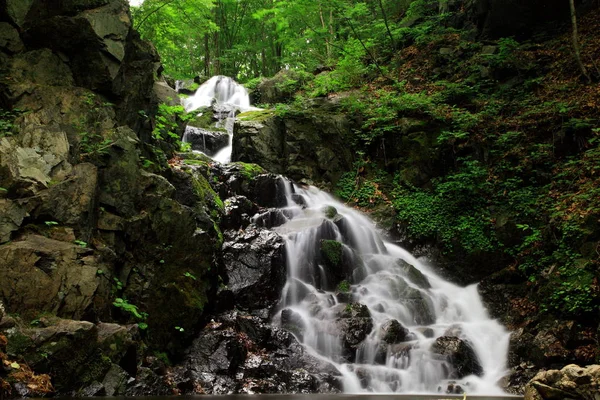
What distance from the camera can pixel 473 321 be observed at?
11.0 meters

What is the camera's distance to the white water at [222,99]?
21.2 metres

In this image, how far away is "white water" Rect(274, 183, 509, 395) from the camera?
27.8ft

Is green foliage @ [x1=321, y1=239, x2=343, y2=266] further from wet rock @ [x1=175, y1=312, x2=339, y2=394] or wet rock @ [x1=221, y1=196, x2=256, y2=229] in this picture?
wet rock @ [x1=175, y1=312, x2=339, y2=394]

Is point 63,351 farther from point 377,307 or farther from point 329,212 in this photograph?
point 329,212

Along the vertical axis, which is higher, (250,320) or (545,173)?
(545,173)

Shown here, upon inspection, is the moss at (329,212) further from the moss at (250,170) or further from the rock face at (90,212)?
the rock face at (90,212)

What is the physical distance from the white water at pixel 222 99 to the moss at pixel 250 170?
5025 mm

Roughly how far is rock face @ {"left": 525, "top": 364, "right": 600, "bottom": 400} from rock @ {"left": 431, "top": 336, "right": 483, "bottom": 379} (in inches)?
176

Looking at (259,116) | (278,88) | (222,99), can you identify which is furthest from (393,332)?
(222,99)

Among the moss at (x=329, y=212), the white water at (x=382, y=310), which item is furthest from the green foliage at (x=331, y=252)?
the moss at (x=329, y=212)

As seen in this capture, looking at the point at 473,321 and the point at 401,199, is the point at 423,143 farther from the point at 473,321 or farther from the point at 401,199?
the point at 473,321

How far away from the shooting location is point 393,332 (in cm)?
939

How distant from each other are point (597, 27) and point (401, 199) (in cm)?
917

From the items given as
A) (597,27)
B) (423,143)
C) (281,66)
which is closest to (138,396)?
(423,143)
